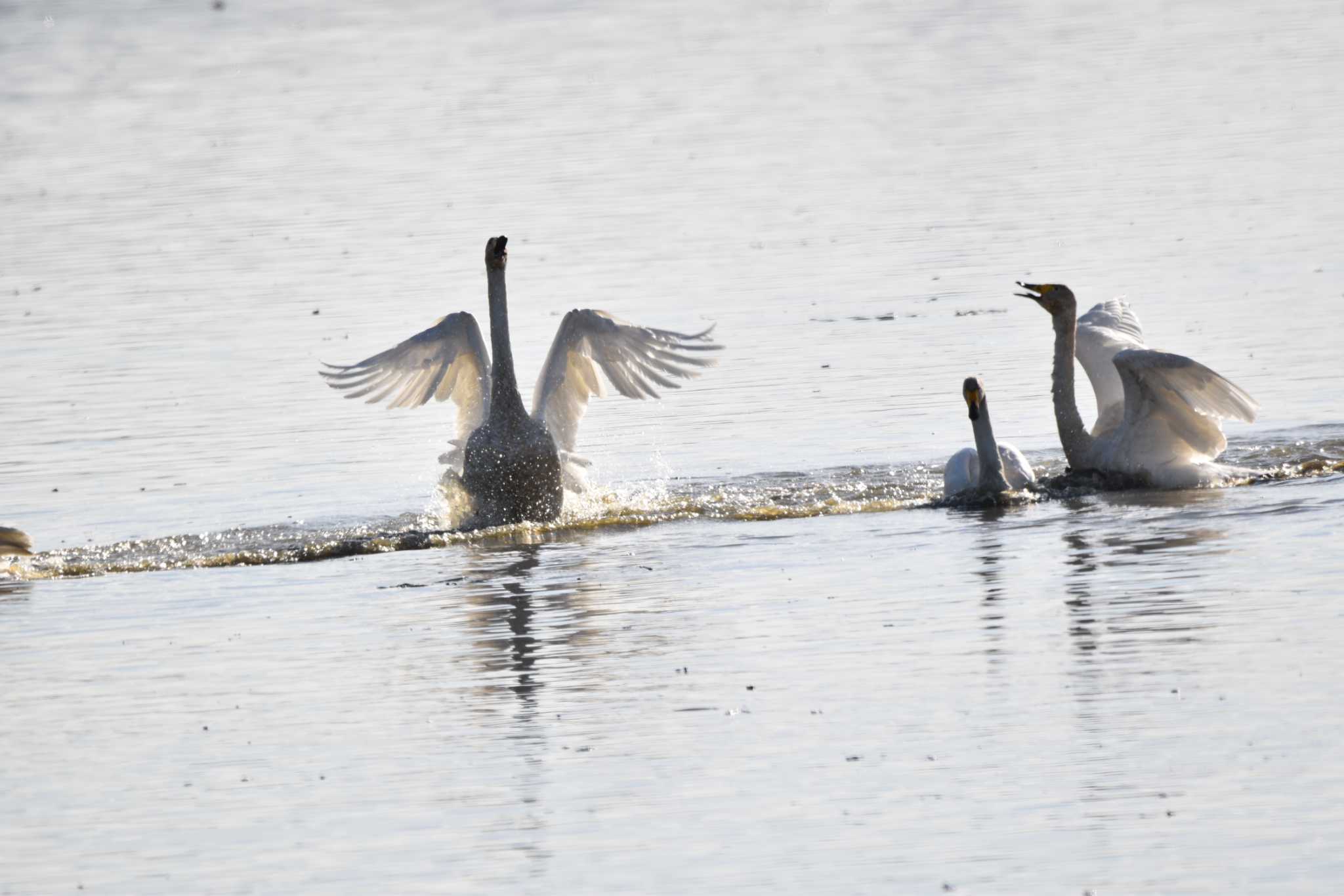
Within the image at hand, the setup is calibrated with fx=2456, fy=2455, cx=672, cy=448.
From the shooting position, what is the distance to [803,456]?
559 inches

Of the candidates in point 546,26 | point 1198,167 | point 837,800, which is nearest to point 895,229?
point 1198,167

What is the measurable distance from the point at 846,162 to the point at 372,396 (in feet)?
40.5

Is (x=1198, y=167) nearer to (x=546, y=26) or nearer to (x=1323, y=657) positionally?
(x=1323, y=657)

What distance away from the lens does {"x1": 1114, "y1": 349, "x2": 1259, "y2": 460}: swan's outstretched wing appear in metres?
13.1

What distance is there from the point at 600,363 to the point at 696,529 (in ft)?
6.50

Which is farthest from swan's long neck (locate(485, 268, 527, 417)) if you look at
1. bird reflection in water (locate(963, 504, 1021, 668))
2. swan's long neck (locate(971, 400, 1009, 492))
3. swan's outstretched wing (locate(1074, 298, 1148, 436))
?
swan's outstretched wing (locate(1074, 298, 1148, 436))

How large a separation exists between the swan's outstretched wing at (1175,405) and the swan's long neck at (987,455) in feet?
2.77

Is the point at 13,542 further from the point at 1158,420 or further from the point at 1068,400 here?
the point at 1158,420

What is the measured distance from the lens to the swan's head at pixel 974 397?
13.1 m

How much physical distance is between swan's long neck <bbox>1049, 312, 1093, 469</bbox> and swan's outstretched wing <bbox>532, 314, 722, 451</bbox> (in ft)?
6.50

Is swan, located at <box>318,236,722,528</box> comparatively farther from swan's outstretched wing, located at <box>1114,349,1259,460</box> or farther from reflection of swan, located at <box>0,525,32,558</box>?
swan's outstretched wing, located at <box>1114,349,1259,460</box>

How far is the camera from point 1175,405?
13.5 metres

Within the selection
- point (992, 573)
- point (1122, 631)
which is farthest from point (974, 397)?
point (1122, 631)

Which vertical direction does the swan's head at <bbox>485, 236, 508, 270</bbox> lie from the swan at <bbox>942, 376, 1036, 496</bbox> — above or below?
above
